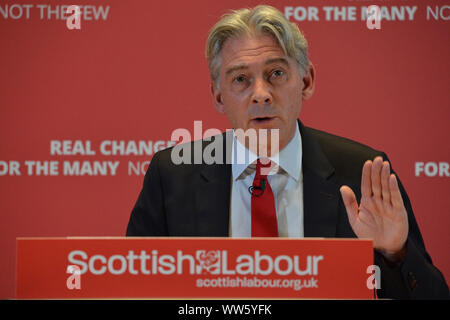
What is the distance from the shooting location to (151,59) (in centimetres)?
238

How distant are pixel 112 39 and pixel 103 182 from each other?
26.4 inches

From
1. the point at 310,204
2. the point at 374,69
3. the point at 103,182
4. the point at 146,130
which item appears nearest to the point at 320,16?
the point at 374,69

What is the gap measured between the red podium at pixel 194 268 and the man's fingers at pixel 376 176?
25 centimetres

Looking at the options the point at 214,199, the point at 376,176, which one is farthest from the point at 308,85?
the point at 376,176

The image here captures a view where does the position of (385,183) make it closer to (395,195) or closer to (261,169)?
(395,195)

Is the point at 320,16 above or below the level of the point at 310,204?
above

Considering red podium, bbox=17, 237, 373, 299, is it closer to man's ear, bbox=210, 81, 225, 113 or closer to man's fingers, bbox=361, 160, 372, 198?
man's fingers, bbox=361, 160, 372, 198

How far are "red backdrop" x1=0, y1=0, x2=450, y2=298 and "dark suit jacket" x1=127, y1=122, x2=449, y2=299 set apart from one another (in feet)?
1.79

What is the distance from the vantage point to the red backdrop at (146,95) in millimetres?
2326

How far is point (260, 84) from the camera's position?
155 centimetres

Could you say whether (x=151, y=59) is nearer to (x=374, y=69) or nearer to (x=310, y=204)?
(x=374, y=69)

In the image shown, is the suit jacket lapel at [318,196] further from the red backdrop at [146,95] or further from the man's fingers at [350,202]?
the red backdrop at [146,95]
